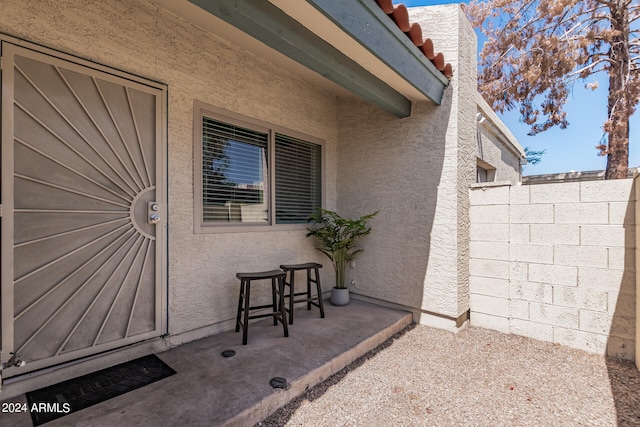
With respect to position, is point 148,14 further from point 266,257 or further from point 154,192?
point 266,257

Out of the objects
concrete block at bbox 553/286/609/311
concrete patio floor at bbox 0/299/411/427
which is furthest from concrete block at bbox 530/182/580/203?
concrete patio floor at bbox 0/299/411/427

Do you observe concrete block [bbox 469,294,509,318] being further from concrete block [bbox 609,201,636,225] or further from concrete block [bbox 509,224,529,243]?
concrete block [bbox 609,201,636,225]

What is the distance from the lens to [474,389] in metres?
2.83

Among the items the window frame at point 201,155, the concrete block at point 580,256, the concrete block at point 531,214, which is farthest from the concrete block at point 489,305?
the window frame at point 201,155

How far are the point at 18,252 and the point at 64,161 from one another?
0.87m

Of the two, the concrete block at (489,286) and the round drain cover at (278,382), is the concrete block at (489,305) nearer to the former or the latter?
the concrete block at (489,286)

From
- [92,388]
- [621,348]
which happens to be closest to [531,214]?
[621,348]

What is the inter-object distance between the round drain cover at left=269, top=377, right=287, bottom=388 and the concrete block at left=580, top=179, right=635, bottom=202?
4.07 meters

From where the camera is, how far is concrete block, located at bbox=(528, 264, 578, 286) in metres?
3.61

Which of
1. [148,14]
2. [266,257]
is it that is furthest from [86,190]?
[266,257]

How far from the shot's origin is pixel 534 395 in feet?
9.00

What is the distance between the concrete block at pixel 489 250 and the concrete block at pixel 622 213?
1.13 meters

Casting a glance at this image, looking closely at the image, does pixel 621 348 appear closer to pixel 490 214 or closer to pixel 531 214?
pixel 531 214

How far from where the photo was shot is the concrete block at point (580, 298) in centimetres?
345
